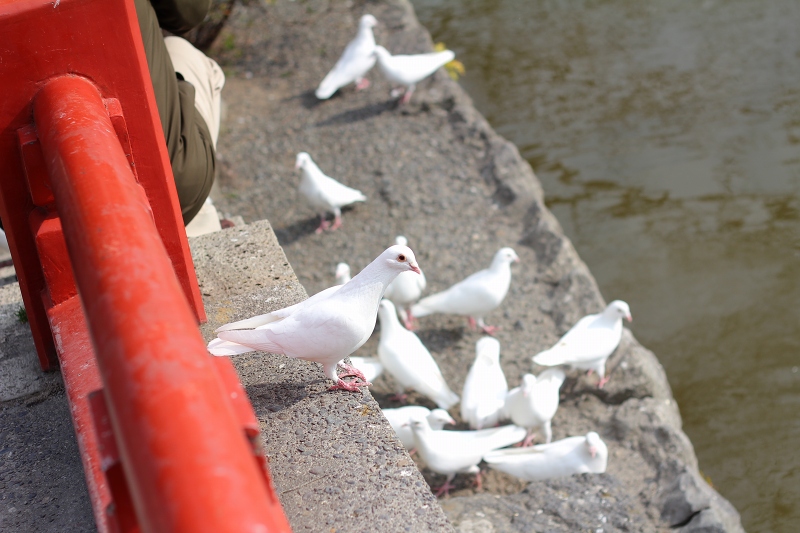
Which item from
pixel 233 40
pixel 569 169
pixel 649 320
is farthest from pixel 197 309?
pixel 233 40

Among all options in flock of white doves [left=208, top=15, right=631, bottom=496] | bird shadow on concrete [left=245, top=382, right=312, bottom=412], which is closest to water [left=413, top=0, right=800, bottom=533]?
flock of white doves [left=208, top=15, right=631, bottom=496]

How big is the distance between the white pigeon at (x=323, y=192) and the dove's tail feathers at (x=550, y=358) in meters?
1.95

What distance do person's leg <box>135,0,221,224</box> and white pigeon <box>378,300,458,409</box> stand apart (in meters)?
1.65

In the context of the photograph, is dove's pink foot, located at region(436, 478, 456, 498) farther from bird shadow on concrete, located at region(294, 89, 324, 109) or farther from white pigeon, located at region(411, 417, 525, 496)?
bird shadow on concrete, located at region(294, 89, 324, 109)

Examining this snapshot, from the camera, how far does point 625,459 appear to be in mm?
3799

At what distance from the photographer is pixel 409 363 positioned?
13.0 feet

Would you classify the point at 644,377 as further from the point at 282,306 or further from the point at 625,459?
the point at 282,306

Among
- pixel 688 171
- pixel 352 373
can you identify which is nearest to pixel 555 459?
pixel 352 373

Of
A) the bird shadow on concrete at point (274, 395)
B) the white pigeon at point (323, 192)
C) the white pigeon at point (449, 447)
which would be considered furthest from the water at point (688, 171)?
the bird shadow on concrete at point (274, 395)

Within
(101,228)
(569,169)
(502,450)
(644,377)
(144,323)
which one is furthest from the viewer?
(569,169)

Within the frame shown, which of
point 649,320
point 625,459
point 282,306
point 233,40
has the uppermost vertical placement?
point 282,306

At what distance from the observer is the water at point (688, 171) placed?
4.59 meters

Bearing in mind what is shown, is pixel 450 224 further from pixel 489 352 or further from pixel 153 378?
pixel 153 378

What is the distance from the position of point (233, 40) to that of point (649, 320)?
5.35 m
